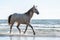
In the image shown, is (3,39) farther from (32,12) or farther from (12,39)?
(32,12)

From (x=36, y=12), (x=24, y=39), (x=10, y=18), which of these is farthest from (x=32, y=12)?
(x=24, y=39)

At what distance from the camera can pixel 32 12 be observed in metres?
10.7

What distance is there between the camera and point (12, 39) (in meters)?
8.57

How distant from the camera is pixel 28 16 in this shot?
10.7m

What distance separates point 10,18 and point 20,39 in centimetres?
253

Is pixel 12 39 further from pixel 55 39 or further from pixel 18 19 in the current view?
pixel 18 19

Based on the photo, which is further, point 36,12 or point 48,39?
point 36,12

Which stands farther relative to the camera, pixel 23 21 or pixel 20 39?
pixel 23 21

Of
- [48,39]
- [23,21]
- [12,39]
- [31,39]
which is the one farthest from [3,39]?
[23,21]

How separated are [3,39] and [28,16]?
251 cm

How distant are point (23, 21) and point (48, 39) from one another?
8.52 feet

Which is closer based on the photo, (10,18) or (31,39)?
(31,39)

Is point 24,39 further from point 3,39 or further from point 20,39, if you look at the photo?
point 3,39

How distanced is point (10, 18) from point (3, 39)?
251 centimetres
